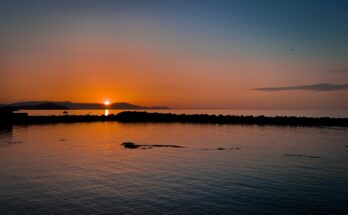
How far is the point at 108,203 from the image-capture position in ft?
67.5

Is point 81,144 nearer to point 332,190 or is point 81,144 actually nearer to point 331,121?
point 332,190

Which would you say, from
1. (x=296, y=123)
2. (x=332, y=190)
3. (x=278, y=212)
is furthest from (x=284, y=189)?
(x=296, y=123)

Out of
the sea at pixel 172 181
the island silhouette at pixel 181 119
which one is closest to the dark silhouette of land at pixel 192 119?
the island silhouette at pixel 181 119

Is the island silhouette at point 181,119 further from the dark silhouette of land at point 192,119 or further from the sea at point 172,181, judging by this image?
the sea at point 172,181

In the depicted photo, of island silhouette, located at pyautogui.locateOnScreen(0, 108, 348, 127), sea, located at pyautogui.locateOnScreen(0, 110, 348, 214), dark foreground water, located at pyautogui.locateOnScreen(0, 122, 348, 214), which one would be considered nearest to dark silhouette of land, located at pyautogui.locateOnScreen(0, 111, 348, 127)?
island silhouette, located at pyautogui.locateOnScreen(0, 108, 348, 127)

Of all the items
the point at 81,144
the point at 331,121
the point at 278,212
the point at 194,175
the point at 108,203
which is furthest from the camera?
the point at 331,121

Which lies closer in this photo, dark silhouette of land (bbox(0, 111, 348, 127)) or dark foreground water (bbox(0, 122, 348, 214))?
dark foreground water (bbox(0, 122, 348, 214))

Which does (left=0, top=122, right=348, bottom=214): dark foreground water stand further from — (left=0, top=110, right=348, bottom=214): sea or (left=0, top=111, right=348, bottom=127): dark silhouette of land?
(left=0, top=111, right=348, bottom=127): dark silhouette of land

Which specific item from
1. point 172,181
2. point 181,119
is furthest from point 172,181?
point 181,119

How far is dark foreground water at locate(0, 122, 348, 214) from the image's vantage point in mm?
20000

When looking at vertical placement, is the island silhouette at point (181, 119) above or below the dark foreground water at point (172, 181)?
above

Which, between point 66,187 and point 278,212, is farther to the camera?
point 66,187

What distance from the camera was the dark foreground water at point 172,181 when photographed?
20.0 meters

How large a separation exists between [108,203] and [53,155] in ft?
73.4
